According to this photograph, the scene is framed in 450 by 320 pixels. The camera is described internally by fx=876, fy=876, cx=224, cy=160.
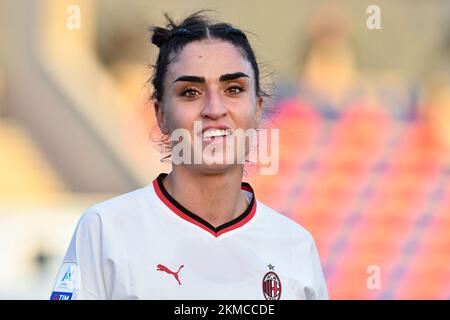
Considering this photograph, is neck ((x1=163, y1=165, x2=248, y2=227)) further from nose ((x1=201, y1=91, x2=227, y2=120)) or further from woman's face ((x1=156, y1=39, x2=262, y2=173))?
nose ((x1=201, y1=91, x2=227, y2=120))

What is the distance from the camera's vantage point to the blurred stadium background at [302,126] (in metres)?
7.08

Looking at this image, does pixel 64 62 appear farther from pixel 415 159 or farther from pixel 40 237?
pixel 415 159

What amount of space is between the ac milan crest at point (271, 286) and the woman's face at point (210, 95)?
A: 305mm

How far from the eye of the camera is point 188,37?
7.63ft

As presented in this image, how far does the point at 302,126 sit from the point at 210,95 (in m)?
5.69

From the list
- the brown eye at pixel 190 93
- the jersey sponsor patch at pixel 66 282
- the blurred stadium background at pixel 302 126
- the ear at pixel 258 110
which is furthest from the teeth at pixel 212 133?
the blurred stadium background at pixel 302 126

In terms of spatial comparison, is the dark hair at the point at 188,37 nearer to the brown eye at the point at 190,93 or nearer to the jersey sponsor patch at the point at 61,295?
the brown eye at the point at 190,93

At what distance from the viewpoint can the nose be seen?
219 cm

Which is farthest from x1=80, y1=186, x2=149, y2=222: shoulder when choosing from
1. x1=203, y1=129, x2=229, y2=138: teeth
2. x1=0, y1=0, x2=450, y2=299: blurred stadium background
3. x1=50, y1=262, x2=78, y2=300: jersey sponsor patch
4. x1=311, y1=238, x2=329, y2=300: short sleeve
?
x1=0, y1=0, x2=450, y2=299: blurred stadium background

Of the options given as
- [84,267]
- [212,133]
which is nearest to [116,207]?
[84,267]

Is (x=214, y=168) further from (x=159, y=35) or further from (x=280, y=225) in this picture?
(x=159, y=35)

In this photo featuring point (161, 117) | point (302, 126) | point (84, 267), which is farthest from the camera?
point (302, 126)

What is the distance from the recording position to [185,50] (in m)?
2.29

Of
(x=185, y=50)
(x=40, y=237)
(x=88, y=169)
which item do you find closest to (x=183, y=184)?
(x=185, y=50)
